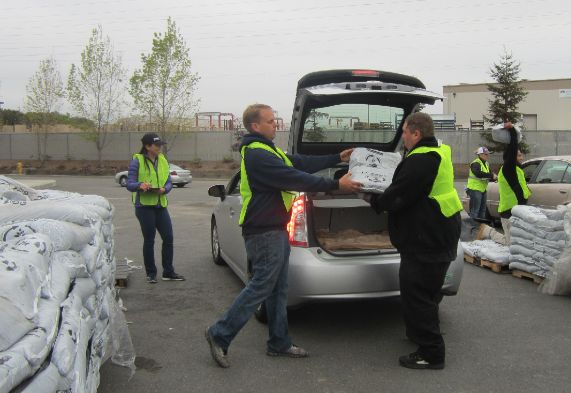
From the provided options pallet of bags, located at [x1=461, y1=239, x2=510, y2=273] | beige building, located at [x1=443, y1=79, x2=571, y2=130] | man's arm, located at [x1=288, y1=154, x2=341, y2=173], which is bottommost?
pallet of bags, located at [x1=461, y1=239, x2=510, y2=273]

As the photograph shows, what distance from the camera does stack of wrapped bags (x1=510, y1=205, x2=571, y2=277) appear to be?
20.8 ft

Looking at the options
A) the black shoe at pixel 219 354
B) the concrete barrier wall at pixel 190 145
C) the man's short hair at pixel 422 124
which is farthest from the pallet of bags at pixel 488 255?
the concrete barrier wall at pixel 190 145

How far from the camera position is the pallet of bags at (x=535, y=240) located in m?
6.36

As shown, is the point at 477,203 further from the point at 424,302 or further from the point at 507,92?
the point at 507,92

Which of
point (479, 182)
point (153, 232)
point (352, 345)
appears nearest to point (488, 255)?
point (479, 182)

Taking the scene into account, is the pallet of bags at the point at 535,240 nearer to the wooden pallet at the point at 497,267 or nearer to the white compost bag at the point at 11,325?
the wooden pallet at the point at 497,267

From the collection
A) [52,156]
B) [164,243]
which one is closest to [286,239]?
[164,243]

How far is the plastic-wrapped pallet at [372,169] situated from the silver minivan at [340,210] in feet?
2.41

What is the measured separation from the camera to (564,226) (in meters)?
6.12

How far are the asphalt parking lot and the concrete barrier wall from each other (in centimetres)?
2520

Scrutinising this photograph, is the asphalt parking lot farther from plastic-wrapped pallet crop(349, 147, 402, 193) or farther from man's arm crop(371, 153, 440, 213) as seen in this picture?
plastic-wrapped pallet crop(349, 147, 402, 193)

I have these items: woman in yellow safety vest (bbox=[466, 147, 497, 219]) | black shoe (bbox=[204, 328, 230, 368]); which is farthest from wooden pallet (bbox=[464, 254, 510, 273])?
black shoe (bbox=[204, 328, 230, 368])

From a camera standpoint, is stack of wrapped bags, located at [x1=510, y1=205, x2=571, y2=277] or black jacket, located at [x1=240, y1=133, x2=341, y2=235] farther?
stack of wrapped bags, located at [x1=510, y1=205, x2=571, y2=277]

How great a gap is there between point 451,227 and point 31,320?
301 cm
